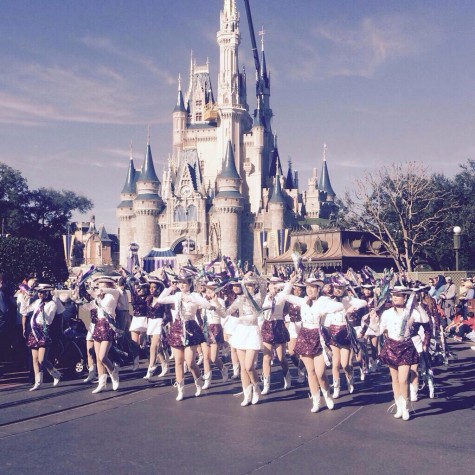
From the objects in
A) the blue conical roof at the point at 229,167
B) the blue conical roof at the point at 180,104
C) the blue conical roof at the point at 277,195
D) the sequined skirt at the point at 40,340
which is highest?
the blue conical roof at the point at 180,104

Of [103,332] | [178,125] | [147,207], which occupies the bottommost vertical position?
[103,332]

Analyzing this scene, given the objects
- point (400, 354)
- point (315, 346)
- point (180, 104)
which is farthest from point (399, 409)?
point (180, 104)

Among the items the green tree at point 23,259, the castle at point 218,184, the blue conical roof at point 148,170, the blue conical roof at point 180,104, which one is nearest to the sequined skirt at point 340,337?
the green tree at point 23,259

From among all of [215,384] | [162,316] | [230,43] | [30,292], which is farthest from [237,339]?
[230,43]

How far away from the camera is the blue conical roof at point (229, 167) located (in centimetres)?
7944

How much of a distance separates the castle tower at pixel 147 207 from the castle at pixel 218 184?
0.45ft

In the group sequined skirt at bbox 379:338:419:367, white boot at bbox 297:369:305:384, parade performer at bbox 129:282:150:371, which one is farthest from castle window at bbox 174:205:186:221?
sequined skirt at bbox 379:338:419:367

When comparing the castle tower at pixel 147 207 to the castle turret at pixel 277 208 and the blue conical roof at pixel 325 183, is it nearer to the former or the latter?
the castle turret at pixel 277 208

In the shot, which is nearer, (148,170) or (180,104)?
(148,170)

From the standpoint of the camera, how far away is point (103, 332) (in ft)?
32.3

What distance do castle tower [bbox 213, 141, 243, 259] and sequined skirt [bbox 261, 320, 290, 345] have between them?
6401 cm

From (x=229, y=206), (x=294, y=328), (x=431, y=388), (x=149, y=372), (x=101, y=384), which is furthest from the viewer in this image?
(x=229, y=206)

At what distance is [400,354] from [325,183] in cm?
9998

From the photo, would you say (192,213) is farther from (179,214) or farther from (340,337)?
(340,337)
